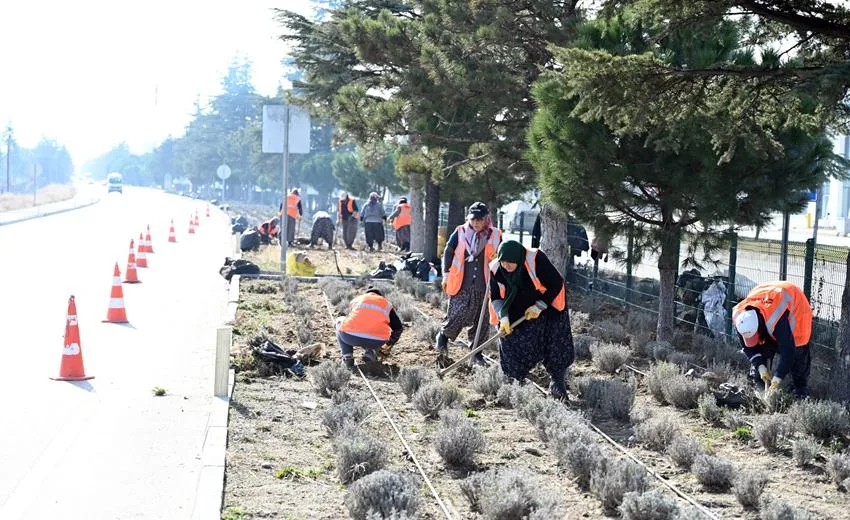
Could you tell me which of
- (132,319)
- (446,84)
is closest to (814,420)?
(446,84)

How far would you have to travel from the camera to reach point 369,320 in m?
11.5

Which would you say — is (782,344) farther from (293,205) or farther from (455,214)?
(293,205)

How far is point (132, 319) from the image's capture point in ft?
51.9

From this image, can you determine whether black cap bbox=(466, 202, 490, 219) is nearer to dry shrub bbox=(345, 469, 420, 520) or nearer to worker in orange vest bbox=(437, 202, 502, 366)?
worker in orange vest bbox=(437, 202, 502, 366)

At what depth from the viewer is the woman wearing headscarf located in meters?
31.3

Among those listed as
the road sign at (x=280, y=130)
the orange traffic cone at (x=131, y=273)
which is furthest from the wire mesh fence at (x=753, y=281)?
the orange traffic cone at (x=131, y=273)

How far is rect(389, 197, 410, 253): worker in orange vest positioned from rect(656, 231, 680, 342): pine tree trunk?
18957 mm

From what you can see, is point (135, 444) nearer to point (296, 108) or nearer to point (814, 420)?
point (814, 420)

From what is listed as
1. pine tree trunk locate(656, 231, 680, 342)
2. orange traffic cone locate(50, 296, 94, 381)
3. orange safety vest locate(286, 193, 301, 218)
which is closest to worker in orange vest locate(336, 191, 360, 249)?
orange safety vest locate(286, 193, 301, 218)

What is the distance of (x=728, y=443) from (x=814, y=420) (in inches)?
26.0

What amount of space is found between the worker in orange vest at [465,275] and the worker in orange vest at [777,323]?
3.73 meters

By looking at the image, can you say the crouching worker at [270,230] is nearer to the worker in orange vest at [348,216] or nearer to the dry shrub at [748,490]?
the worker in orange vest at [348,216]

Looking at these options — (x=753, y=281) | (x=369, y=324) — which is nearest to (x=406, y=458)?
(x=369, y=324)

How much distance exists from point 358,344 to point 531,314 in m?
2.48
